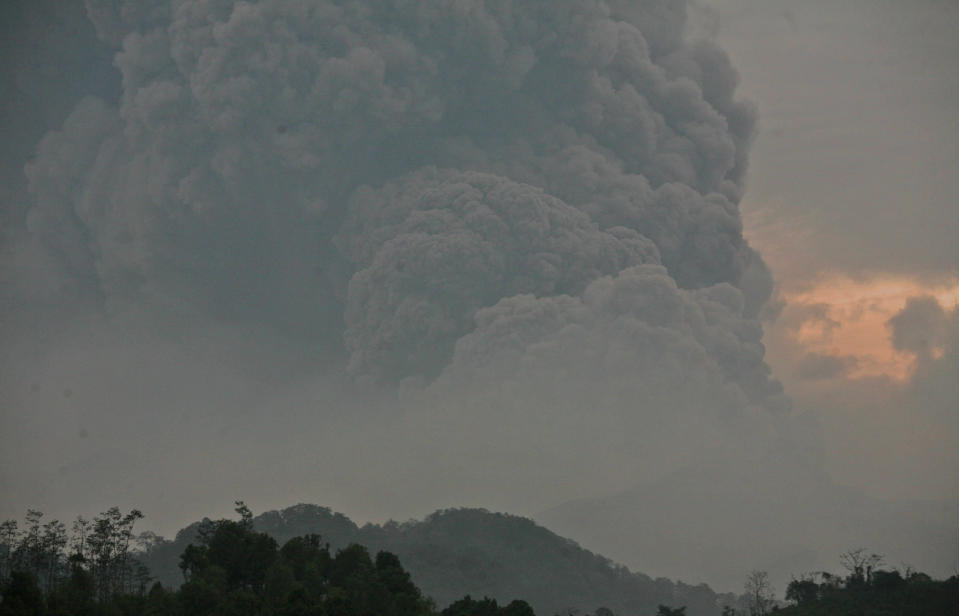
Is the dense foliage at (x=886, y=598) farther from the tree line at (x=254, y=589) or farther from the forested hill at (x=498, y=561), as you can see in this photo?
the forested hill at (x=498, y=561)

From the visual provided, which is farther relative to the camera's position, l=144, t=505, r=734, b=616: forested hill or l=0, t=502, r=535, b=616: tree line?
l=144, t=505, r=734, b=616: forested hill

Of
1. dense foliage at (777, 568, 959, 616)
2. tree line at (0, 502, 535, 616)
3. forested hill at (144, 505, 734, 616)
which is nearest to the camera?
tree line at (0, 502, 535, 616)

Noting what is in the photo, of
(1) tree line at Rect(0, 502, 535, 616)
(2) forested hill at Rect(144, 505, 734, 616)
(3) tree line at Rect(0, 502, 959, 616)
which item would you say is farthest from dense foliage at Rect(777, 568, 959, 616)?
(2) forested hill at Rect(144, 505, 734, 616)

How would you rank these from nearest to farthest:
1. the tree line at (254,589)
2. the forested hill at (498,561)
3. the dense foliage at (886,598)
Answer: the tree line at (254,589) < the dense foliage at (886,598) < the forested hill at (498,561)

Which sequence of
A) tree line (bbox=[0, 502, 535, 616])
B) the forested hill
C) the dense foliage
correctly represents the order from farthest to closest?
1. the forested hill
2. the dense foliage
3. tree line (bbox=[0, 502, 535, 616])

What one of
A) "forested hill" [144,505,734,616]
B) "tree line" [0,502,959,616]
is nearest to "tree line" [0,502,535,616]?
"tree line" [0,502,959,616]

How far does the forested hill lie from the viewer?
14038 cm

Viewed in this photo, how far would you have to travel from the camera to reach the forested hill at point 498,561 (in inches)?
5527

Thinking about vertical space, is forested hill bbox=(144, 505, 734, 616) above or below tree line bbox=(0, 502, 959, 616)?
above

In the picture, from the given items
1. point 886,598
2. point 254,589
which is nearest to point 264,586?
point 254,589

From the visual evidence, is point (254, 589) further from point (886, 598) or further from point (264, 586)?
point (886, 598)

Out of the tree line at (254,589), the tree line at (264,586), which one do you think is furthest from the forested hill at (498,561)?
the tree line at (254,589)

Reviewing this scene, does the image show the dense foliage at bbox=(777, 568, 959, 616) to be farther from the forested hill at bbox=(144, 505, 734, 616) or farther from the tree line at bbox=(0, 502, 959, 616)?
the forested hill at bbox=(144, 505, 734, 616)

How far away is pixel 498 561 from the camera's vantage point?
481 feet
